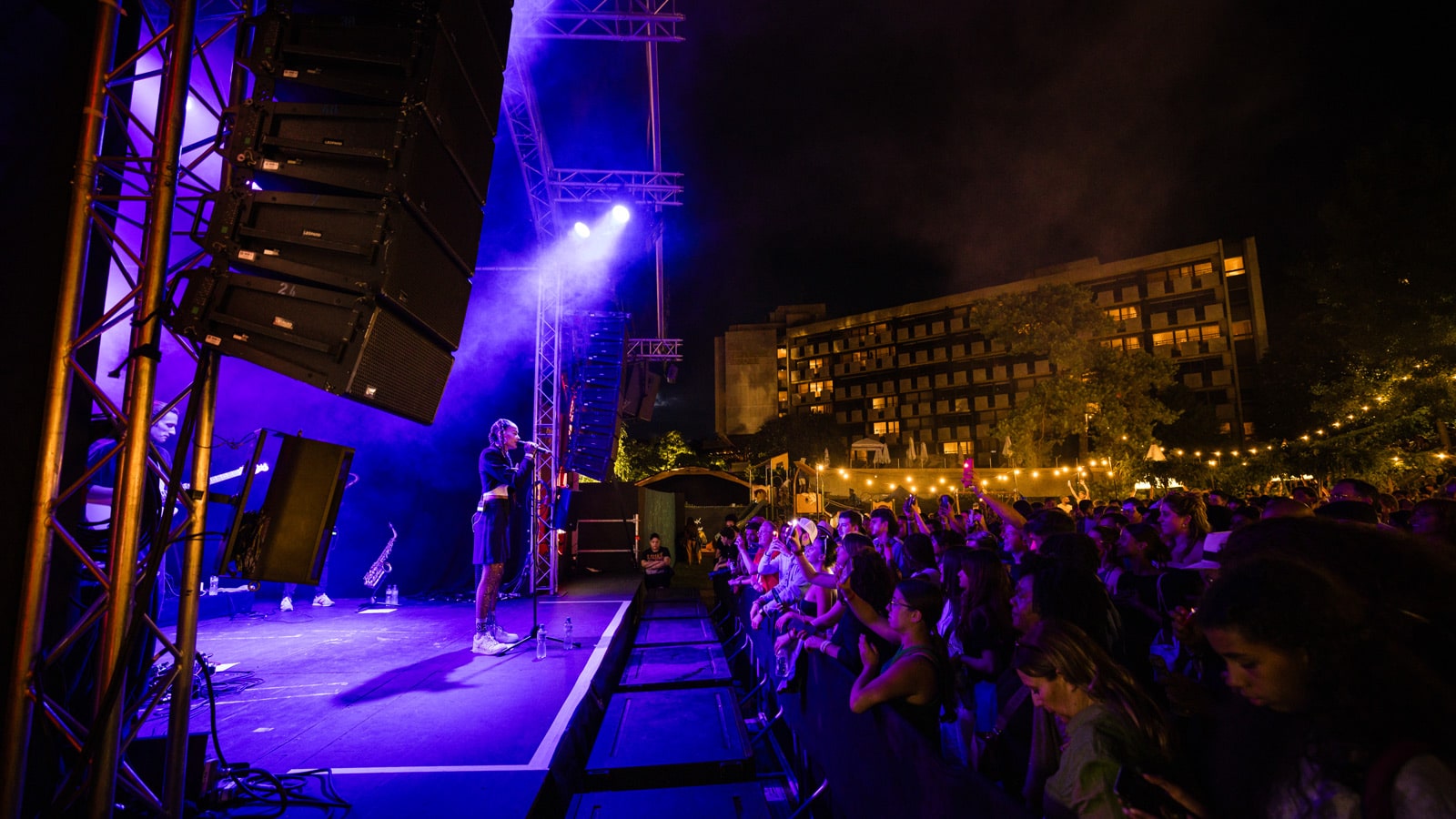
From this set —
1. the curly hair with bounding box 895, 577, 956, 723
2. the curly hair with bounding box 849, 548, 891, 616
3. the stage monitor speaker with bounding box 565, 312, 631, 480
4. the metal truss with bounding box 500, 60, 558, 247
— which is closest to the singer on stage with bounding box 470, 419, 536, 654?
the curly hair with bounding box 849, 548, 891, 616

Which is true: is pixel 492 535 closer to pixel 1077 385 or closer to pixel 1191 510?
pixel 1191 510

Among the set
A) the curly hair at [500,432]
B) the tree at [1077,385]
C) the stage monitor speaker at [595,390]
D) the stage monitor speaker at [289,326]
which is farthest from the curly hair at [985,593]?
the tree at [1077,385]

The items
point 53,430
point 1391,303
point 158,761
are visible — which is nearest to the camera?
point 53,430

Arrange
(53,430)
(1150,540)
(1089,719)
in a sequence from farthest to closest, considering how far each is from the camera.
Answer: (1150,540) → (53,430) → (1089,719)

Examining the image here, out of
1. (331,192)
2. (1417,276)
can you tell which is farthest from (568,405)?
(1417,276)

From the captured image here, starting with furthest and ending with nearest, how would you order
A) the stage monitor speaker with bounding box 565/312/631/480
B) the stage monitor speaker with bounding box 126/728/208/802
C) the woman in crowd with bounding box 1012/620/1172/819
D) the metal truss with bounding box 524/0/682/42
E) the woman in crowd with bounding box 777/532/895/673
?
the stage monitor speaker with bounding box 565/312/631/480 < the metal truss with bounding box 524/0/682/42 < the woman in crowd with bounding box 777/532/895/673 < the stage monitor speaker with bounding box 126/728/208/802 < the woman in crowd with bounding box 1012/620/1172/819

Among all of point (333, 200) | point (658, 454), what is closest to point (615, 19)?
point (333, 200)

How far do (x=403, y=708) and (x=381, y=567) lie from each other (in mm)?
6066

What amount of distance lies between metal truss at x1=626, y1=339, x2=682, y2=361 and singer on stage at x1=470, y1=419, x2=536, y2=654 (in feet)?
28.0

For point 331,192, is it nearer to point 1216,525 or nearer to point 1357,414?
point 1216,525

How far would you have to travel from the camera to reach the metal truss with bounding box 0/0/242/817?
229 centimetres

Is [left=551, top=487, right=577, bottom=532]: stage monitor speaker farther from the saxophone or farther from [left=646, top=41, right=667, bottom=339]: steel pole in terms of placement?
[left=646, top=41, right=667, bottom=339]: steel pole

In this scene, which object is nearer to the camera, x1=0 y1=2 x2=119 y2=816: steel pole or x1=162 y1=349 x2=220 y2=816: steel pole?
x1=0 y1=2 x2=119 y2=816: steel pole

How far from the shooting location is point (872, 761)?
250 cm
